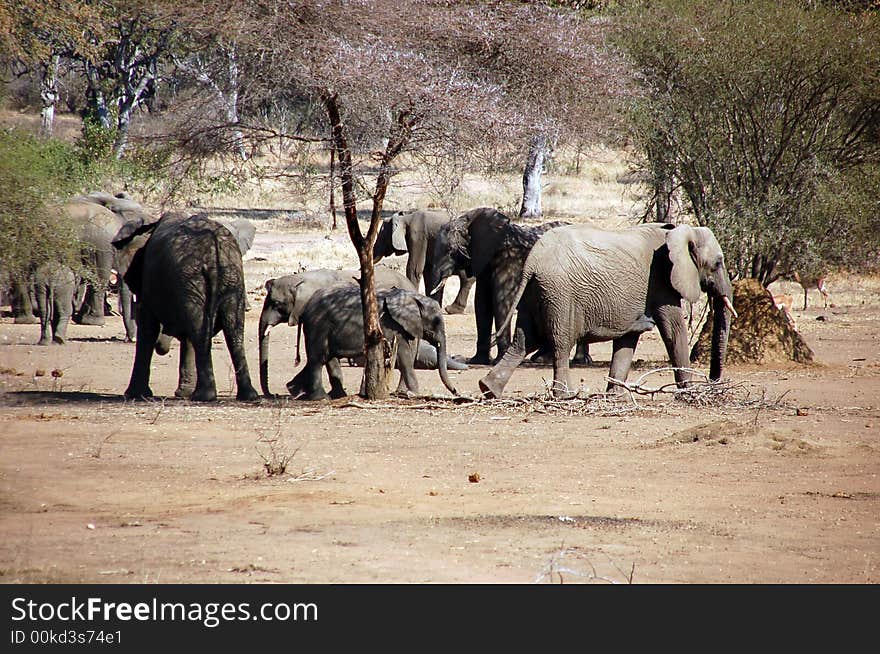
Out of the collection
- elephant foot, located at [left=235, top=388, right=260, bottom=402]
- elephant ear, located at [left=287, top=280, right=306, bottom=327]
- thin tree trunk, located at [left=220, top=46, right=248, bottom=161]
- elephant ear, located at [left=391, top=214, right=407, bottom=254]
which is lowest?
elephant foot, located at [left=235, top=388, right=260, bottom=402]

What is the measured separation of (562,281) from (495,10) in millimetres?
5028

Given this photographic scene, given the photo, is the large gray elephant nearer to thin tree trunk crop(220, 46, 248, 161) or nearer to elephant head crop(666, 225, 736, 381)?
thin tree trunk crop(220, 46, 248, 161)

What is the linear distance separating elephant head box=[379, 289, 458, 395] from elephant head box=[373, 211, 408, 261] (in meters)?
8.74

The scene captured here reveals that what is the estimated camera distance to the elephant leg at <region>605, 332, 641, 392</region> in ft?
46.2

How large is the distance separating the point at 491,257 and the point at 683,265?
196 inches

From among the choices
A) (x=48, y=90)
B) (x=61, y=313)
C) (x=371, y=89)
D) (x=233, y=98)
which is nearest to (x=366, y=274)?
(x=371, y=89)

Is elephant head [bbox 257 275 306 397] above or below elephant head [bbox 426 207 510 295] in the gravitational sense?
below

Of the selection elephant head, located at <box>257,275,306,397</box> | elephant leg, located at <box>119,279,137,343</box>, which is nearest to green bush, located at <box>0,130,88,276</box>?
elephant head, located at <box>257,275,306,397</box>

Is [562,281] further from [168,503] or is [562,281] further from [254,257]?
[254,257]

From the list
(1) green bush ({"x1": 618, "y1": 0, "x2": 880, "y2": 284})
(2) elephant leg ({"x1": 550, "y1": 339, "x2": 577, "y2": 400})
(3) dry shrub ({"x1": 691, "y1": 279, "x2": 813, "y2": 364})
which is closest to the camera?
(2) elephant leg ({"x1": 550, "y1": 339, "x2": 577, "y2": 400})

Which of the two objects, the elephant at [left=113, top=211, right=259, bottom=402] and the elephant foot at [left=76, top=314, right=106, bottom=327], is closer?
the elephant at [left=113, top=211, right=259, bottom=402]

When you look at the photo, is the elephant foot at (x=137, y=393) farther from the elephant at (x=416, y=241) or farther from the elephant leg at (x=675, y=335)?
the elephant at (x=416, y=241)

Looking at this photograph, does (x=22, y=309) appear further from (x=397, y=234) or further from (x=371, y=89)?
(x=371, y=89)

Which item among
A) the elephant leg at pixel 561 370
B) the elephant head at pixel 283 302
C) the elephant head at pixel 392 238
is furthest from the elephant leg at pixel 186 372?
the elephant head at pixel 392 238
